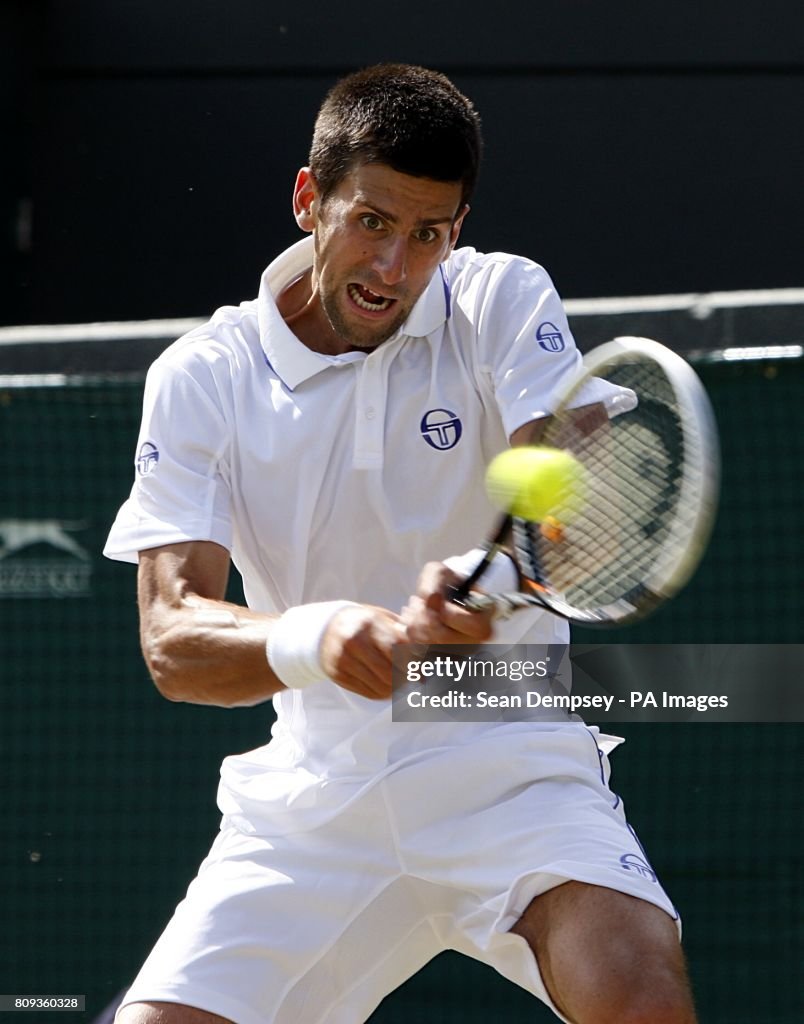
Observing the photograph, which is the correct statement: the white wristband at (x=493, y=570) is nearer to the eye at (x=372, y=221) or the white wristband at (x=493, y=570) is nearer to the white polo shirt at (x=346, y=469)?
the white polo shirt at (x=346, y=469)

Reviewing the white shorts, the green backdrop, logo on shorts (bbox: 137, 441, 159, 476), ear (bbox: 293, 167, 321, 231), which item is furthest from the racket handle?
the green backdrop

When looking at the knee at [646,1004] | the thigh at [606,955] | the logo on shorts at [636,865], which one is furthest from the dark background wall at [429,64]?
the knee at [646,1004]

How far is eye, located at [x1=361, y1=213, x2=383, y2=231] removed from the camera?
278cm

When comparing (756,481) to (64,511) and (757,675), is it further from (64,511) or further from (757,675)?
(64,511)

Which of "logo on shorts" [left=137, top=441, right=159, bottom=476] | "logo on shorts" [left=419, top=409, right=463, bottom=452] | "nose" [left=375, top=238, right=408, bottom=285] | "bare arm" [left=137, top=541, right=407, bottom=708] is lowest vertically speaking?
"bare arm" [left=137, top=541, right=407, bottom=708]

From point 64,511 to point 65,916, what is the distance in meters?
1.07

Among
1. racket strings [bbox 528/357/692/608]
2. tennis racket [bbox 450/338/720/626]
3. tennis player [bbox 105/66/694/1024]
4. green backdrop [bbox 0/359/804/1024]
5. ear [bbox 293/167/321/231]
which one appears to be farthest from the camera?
green backdrop [bbox 0/359/804/1024]

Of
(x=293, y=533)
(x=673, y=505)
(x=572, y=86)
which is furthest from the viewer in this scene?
(x=572, y=86)

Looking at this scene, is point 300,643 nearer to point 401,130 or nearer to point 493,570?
point 493,570

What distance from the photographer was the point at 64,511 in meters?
4.66

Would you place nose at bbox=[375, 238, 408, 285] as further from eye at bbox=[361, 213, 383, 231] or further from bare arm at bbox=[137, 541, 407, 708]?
bare arm at bbox=[137, 541, 407, 708]

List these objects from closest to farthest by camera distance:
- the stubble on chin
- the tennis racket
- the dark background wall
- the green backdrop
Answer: the tennis racket
the stubble on chin
the green backdrop
the dark background wall

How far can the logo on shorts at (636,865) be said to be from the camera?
2553 mm

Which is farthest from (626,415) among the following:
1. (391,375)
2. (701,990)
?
(701,990)
